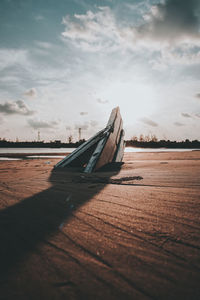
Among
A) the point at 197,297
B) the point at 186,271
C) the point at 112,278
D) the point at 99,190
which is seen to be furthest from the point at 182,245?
the point at 99,190

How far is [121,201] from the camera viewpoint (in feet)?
6.28

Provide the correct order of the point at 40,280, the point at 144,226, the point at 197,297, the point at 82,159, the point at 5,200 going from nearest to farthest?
1. the point at 197,297
2. the point at 40,280
3. the point at 144,226
4. the point at 5,200
5. the point at 82,159

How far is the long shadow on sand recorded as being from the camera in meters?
1.02

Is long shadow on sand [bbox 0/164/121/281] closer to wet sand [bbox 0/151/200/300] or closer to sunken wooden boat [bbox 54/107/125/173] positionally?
wet sand [bbox 0/151/200/300]

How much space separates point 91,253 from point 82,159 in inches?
189

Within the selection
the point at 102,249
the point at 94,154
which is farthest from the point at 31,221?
the point at 94,154

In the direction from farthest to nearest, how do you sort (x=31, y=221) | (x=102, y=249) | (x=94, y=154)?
1. (x=94, y=154)
2. (x=31, y=221)
3. (x=102, y=249)

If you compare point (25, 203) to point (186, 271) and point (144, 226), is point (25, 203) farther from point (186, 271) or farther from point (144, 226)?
point (186, 271)

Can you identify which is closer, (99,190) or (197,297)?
(197,297)

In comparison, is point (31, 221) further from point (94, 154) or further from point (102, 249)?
point (94, 154)

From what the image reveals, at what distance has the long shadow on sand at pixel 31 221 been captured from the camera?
102cm

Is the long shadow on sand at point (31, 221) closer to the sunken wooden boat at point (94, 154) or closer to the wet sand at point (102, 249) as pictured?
the wet sand at point (102, 249)

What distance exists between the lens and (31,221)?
57.7 inches

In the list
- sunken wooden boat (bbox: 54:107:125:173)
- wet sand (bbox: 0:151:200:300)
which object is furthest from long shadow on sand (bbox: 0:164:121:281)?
sunken wooden boat (bbox: 54:107:125:173)
